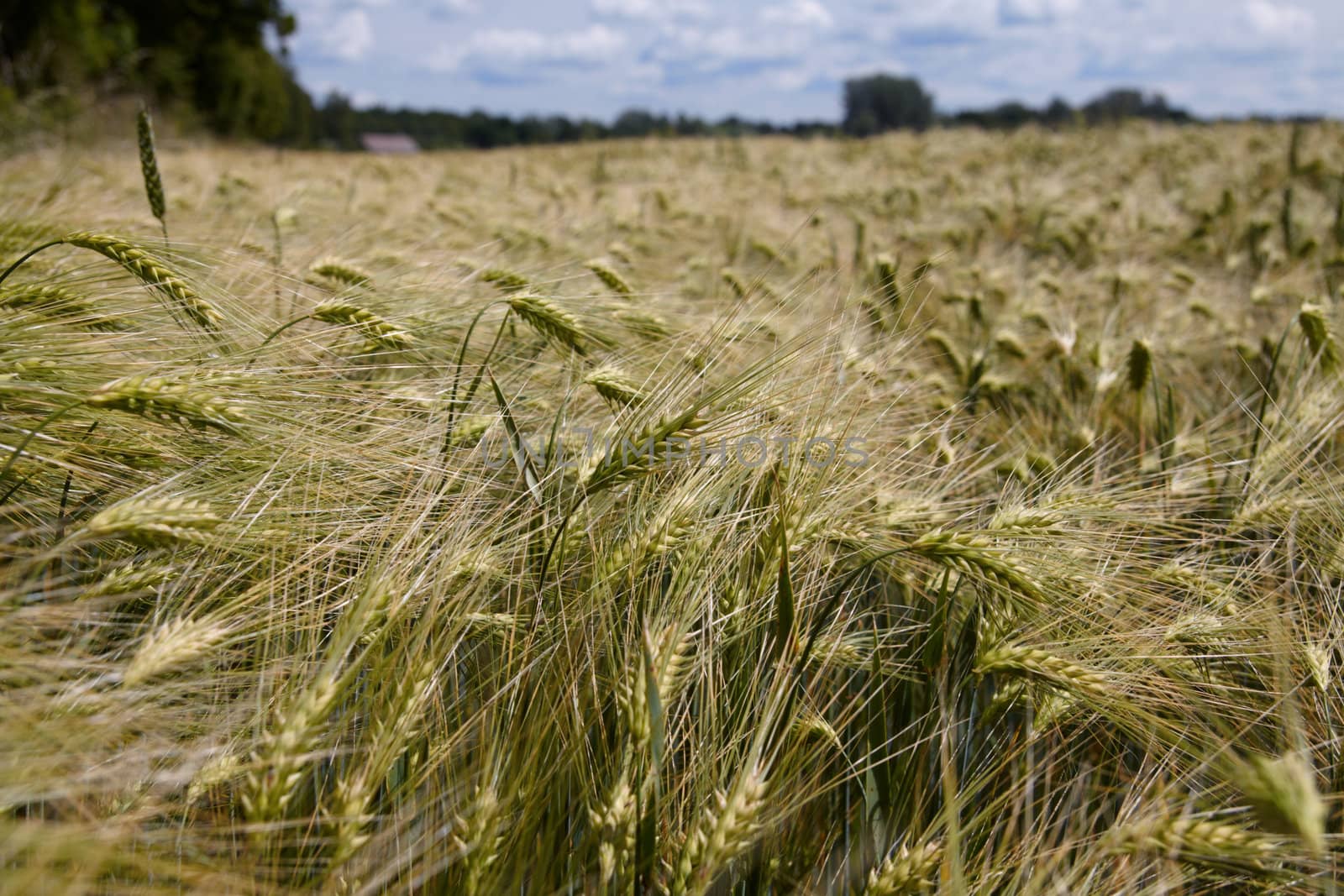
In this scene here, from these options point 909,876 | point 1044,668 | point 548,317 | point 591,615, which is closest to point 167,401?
point 591,615

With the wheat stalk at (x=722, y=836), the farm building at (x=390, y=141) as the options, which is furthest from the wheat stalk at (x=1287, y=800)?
the farm building at (x=390, y=141)

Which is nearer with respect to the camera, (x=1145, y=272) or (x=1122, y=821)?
(x=1122, y=821)

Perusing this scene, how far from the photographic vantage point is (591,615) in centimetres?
125

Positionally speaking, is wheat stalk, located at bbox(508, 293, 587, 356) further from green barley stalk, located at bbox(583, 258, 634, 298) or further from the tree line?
the tree line

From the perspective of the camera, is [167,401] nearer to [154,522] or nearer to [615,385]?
[154,522]

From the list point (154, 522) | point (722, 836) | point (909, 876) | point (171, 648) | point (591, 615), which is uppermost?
point (154, 522)

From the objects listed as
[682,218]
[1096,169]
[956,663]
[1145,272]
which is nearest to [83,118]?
[682,218]

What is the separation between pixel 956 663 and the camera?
1464 millimetres

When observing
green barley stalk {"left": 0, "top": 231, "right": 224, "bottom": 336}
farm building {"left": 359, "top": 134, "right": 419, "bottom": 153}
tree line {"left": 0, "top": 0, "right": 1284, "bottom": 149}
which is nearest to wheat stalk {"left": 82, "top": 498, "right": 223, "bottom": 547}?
green barley stalk {"left": 0, "top": 231, "right": 224, "bottom": 336}

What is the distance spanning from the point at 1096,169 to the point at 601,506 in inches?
339

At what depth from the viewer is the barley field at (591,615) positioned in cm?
98

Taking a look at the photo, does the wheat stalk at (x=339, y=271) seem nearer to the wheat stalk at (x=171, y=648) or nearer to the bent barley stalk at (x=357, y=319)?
the bent barley stalk at (x=357, y=319)

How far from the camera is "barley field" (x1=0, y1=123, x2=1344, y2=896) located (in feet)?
3.21

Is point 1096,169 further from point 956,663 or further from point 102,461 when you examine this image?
point 102,461
